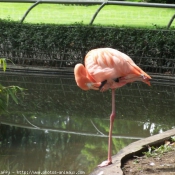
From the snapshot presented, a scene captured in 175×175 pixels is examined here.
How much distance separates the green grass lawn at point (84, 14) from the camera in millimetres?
22875

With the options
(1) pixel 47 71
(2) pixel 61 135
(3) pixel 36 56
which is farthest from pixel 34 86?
(2) pixel 61 135

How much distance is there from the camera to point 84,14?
25.2 m

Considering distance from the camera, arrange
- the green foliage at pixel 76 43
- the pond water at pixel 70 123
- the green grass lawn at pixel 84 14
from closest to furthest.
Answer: the pond water at pixel 70 123, the green foliage at pixel 76 43, the green grass lawn at pixel 84 14

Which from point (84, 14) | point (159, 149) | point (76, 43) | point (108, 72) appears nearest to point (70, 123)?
point (159, 149)

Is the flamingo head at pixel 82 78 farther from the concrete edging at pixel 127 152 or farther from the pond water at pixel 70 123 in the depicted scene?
the pond water at pixel 70 123

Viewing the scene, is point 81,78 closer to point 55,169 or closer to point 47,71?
point 55,169

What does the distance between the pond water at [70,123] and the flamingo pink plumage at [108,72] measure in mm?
1218

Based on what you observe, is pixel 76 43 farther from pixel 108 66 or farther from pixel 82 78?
pixel 108 66

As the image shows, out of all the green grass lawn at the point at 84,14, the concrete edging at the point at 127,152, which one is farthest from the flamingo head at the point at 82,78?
the green grass lawn at the point at 84,14

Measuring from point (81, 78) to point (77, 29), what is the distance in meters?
7.69

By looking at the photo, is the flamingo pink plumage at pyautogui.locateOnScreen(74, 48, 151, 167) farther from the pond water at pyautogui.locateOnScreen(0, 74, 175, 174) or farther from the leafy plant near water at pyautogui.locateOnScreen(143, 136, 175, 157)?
the pond water at pyautogui.locateOnScreen(0, 74, 175, 174)

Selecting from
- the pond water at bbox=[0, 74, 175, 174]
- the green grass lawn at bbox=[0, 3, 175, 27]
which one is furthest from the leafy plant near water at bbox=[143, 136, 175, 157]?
the green grass lawn at bbox=[0, 3, 175, 27]

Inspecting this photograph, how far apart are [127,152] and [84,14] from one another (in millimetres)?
20433

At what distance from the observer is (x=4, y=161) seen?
6348 millimetres
